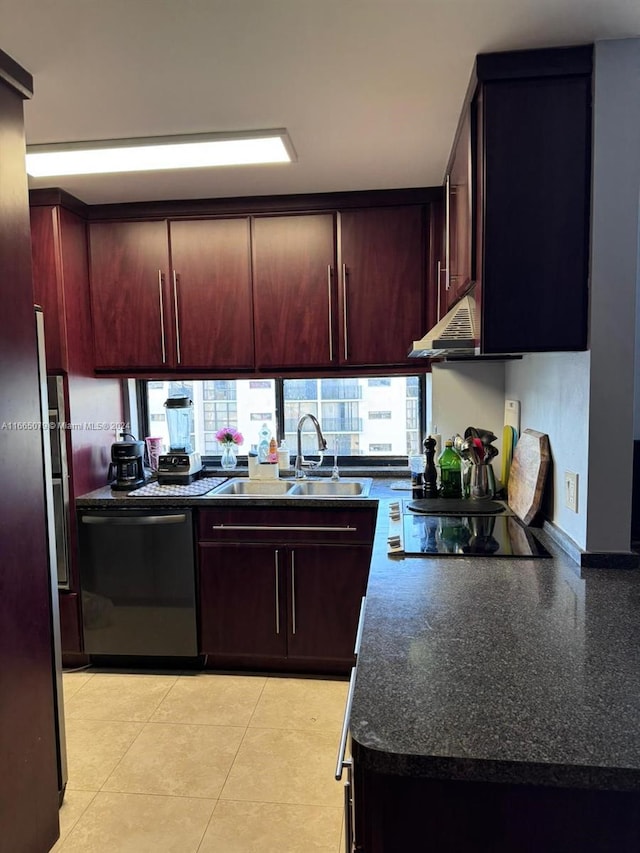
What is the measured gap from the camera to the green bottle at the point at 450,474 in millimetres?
2625

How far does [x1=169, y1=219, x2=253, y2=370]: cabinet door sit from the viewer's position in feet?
9.71

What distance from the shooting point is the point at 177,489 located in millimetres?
2979

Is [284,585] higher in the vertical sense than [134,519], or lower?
lower

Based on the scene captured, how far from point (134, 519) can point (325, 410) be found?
3.99ft

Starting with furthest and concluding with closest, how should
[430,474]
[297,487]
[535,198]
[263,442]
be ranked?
[263,442] < [297,487] < [430,474] < [535,198]

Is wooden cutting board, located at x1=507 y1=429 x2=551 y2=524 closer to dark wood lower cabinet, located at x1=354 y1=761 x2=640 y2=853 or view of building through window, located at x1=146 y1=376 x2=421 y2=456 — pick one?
view of building through window, located at x1=146 y1=376 x2=421 y2=456

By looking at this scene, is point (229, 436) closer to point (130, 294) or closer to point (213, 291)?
point (213, 291)

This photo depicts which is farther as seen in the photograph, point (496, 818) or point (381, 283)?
point (381, 283)

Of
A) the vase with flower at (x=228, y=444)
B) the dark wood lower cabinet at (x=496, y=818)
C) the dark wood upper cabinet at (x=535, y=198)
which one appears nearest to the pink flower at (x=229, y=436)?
the vase with flower at (x=228, y=444)

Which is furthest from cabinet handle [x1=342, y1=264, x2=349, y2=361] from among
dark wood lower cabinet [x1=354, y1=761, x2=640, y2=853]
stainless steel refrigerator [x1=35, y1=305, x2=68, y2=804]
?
dark wood lower cabinet [x1=354, y1=761, x2=640, y2=853]

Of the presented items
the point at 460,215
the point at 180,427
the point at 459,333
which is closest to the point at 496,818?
the point at 459,333

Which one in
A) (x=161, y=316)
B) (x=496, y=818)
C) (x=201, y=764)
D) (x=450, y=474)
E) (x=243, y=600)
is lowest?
(x=201, y=764)

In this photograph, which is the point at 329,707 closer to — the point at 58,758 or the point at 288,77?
the point at 58,758

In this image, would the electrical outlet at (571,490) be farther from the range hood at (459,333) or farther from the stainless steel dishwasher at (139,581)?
the stainless steel dishwasher at (139,581)
